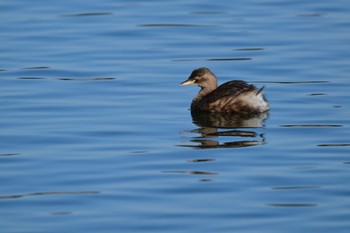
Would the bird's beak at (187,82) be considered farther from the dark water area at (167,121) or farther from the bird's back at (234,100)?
the bird's back at (234,100)

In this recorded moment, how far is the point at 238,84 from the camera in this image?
1394cm

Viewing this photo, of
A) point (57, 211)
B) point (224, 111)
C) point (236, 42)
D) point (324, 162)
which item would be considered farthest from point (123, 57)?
point (57, 211)

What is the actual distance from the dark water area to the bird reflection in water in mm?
24

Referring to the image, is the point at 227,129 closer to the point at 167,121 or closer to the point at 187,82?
the point at 167,121

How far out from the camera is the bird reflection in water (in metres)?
12.0

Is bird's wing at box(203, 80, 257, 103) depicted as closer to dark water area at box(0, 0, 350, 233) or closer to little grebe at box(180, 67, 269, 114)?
little grebe at box(180, 67, 269, 114)

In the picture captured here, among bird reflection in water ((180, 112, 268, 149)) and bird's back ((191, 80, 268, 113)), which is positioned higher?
bird's back ((191, 80, 268, 113))

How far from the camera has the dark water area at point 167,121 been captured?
30.9 ft

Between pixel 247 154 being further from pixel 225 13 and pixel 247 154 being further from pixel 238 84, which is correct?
pixel 225 13

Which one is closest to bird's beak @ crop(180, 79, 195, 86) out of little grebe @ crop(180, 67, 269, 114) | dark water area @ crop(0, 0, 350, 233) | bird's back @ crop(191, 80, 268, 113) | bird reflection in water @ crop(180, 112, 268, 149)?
dark water area @ crop(0, 0, 350, 233)

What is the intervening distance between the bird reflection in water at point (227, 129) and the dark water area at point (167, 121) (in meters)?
0.02

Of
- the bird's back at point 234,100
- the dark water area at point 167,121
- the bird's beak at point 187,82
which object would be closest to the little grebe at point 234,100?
the bird's back at point 234,100

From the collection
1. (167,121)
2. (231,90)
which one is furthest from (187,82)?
(167,121)

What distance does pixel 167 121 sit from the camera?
43.1ft
